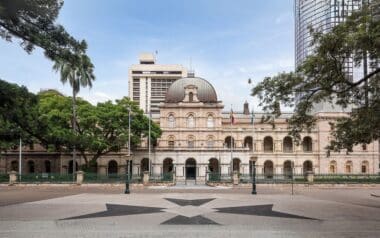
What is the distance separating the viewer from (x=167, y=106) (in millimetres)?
74000

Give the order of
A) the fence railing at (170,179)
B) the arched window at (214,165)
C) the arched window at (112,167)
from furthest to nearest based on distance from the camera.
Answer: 1. the arched window at (112,167)
2. the arched window at (214,165)
3. the fence railing at (170,179)

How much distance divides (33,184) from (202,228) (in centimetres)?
3583

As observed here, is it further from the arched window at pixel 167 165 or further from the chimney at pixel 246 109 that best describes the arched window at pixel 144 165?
the chimney at pixel 246 109

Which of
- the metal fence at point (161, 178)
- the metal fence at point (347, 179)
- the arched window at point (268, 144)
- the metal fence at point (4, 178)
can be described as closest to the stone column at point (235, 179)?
the metal fence at point (161, 178)

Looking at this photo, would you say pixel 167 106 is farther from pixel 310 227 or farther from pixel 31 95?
pixel 310 227

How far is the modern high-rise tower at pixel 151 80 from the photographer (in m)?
158

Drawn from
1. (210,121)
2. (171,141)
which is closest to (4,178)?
(171,141)

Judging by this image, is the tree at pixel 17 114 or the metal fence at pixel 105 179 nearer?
the tree at pixel 17 114

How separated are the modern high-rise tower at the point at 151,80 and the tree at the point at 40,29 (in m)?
140

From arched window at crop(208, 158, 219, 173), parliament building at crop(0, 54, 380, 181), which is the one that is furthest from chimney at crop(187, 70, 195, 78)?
arched window at crop(208, 158, 219, 173)

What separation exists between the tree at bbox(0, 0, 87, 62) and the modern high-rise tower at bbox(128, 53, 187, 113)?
140m

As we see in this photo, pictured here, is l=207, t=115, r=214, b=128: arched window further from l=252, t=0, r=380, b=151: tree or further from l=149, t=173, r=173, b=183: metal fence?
l=252, t=0, r=380, b=151: tree

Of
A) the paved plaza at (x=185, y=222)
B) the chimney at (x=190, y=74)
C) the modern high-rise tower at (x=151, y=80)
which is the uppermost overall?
the modern high-rise tower at (x=151, y=80)

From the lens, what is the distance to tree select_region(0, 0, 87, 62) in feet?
47.0
